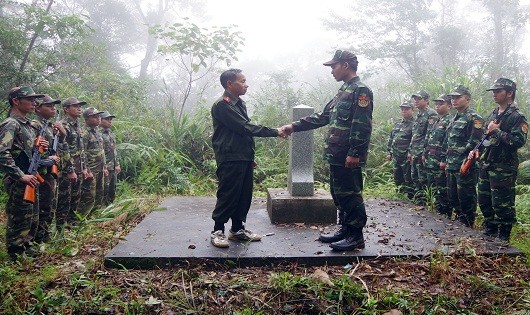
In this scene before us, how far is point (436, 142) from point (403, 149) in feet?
→ 3.88

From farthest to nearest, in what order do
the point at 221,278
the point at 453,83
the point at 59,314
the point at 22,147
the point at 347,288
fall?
1. the point at 453,83
2. the point at 22,147
3. the point at 221,278
4. the point at 347,288
5. the point at 59,314

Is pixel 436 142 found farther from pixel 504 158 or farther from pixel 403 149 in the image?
pixel 504 158

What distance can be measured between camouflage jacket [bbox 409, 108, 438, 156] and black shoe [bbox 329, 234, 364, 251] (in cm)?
327

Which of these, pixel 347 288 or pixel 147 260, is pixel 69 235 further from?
pixel 347 288

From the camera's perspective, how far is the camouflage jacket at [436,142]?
20.3 ft

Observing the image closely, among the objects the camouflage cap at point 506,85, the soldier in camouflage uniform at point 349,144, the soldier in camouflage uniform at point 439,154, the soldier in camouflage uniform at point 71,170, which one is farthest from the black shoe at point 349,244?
the soldier in camouflage uniform at point 71,170

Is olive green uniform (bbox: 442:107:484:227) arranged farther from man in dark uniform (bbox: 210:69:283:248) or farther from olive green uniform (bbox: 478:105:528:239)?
man in dark uniform (bbox: 210:69:283:248)

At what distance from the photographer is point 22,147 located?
4.44 metres

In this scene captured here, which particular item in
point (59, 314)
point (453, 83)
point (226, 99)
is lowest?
point (59, 314)

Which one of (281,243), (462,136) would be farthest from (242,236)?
(462,136)

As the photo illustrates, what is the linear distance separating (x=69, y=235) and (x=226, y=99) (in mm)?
2886

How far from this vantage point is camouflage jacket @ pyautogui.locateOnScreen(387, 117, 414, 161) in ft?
24.2

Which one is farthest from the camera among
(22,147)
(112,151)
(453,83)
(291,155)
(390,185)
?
(453,83)

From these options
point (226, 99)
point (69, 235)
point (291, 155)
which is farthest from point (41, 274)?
point (291, 155)
